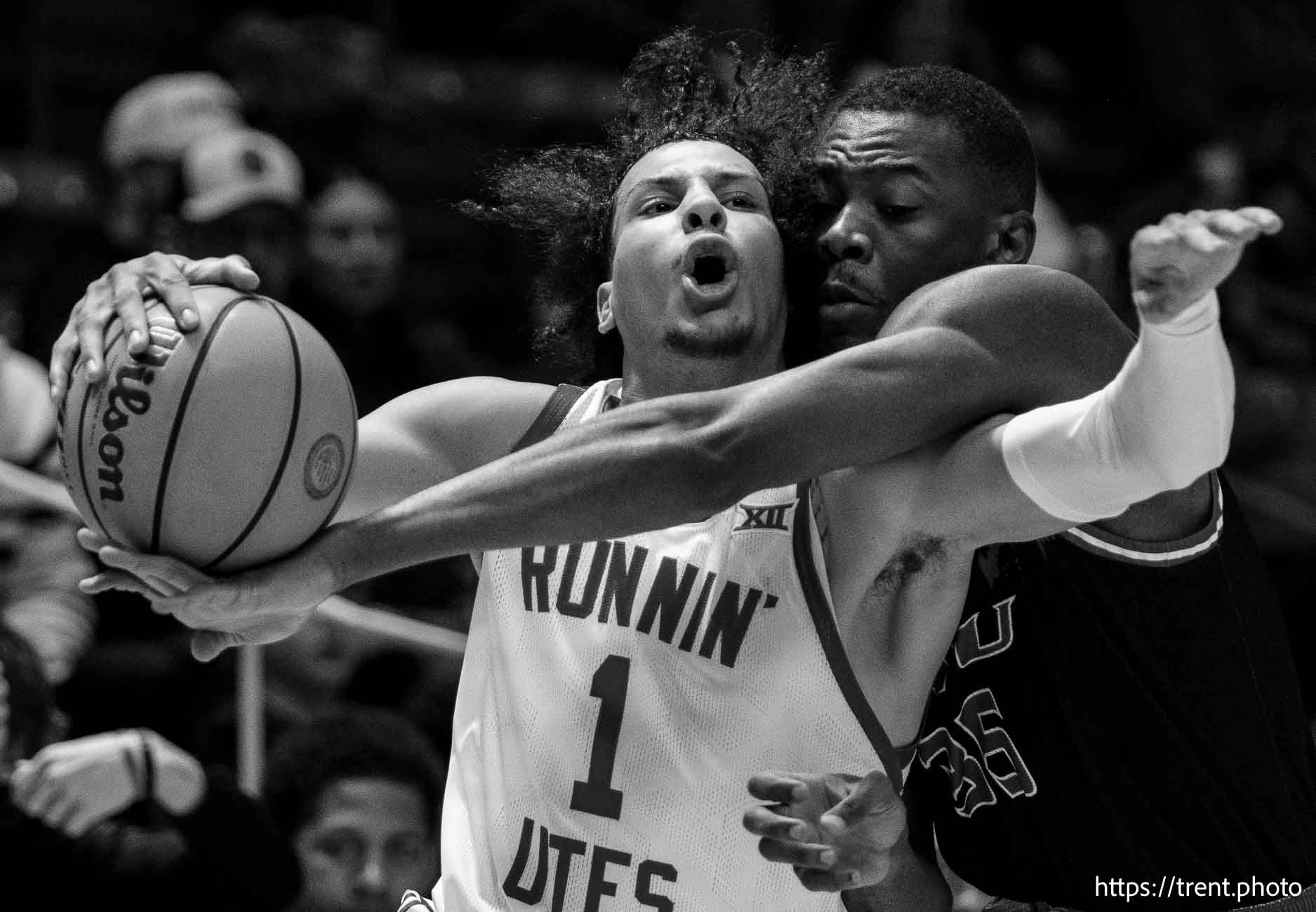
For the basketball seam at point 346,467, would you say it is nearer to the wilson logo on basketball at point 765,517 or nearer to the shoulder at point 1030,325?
the wilson logo on basketball at point 765,517

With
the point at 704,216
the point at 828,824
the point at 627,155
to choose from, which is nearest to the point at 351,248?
the point at 627,155

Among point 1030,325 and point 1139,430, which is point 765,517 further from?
point 1139,430

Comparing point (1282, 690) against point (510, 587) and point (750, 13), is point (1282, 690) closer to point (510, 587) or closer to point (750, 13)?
point (510, 587)

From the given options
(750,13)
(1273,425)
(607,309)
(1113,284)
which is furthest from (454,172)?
(607,309)

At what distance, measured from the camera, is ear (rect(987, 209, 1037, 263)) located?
4078 mm

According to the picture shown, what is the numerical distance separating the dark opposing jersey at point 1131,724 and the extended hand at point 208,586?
1.39 metres

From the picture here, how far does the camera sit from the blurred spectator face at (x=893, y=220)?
13.0 ft

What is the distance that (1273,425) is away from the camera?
27.7 feet

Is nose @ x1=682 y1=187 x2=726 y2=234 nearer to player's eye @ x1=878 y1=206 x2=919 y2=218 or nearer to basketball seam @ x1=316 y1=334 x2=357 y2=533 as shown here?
player's eye @ x1=878 y1=206 x2=919 y2=218

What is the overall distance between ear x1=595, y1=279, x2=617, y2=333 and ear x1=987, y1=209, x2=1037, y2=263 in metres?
0.85

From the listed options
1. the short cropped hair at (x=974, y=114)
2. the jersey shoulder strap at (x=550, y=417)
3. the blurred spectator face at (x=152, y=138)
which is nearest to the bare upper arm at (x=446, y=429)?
the jersey shoulder strap at (x=550, y=417)

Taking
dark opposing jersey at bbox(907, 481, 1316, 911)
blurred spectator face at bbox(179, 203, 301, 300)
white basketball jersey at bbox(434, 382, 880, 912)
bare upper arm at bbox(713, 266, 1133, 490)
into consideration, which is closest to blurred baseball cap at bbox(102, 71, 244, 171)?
blurred spectator face at bbox(179, 203, 301, 300)

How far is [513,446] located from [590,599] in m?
0.45

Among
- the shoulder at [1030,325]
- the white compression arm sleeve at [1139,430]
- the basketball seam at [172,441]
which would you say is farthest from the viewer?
the shoulder at [1030,325]
